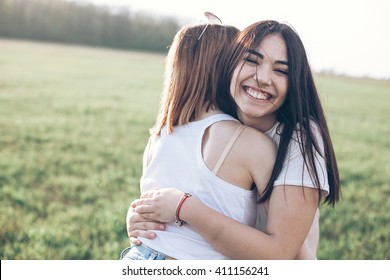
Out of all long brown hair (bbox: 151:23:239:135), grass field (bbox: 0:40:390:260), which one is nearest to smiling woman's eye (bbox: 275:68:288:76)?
long brown hair (bbox: 151:23:239:135)

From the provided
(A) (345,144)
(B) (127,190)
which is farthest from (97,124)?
(A) (345,144)

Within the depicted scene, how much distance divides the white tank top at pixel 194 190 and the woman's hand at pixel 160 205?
0.04m

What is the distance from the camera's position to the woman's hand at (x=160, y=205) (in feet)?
5.72

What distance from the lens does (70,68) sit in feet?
55.6

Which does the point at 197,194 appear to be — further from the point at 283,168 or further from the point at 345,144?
the point at 345,144

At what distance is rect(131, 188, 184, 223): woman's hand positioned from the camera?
174 cm

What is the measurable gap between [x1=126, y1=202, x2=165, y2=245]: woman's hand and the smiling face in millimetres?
552

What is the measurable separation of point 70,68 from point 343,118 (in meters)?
10.5

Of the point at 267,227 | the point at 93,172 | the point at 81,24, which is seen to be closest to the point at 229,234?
the point at 267,227

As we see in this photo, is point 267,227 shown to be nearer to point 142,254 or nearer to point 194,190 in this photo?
point 194,190

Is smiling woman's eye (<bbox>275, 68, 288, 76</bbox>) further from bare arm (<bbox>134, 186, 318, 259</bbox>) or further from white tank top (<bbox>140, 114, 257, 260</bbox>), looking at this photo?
bare arm (<bbox>134, 186, 318, 259</bbox>)

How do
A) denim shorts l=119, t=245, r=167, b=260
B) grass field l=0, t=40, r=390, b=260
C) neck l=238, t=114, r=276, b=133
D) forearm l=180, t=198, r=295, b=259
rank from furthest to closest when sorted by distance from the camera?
1. grass field l=0, t=40, r=390, b=260
2. neck l=238, t=114, r=276, b=133
3. denim shorts l=119, t=245, r=167, b=260
4. forearm l=180, t=198, r=295, b=259

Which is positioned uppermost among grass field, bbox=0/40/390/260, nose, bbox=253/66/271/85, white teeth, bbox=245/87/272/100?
nose, bbox=253/66/271/85

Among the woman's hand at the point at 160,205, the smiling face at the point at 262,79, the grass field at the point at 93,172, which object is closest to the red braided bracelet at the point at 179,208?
the woman's hand at the point at 160,205
